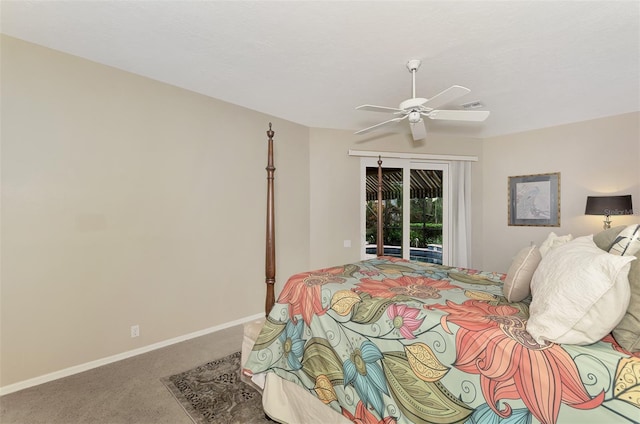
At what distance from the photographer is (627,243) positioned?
134 centimetres

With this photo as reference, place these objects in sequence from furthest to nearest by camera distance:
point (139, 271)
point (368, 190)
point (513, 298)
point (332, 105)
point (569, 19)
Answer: point (368, 190)
point (332, 105)
point (139, 271)
point (569, 19)
point (513, 298)

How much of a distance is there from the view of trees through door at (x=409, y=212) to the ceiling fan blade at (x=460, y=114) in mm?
2266

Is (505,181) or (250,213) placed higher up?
(505,181)

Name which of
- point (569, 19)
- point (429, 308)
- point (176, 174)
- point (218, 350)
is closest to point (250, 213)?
point (176, 174)

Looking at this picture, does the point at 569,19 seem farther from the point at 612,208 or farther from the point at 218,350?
the point at 218,350

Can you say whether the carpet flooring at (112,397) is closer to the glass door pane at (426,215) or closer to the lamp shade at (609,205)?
the glass door pane at (426,215)

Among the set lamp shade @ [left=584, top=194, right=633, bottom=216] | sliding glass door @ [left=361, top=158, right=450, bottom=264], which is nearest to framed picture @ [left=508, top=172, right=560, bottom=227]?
lamp shade @ [left=584, top=194, right=633, bottom=216]

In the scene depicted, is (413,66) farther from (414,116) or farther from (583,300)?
(583,300)

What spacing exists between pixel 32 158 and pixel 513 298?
11.5ft

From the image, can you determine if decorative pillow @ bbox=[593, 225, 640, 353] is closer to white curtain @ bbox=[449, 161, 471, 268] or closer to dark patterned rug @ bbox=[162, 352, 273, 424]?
dark patterned rug @ bbox=[162, 352, 273, 424]

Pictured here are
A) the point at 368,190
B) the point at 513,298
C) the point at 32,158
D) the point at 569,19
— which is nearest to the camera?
the point at 513,298

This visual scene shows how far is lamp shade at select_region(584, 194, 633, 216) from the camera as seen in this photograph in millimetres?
3496

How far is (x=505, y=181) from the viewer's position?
4.83 metres

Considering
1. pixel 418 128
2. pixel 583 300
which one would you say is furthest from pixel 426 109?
pixel 583 300
